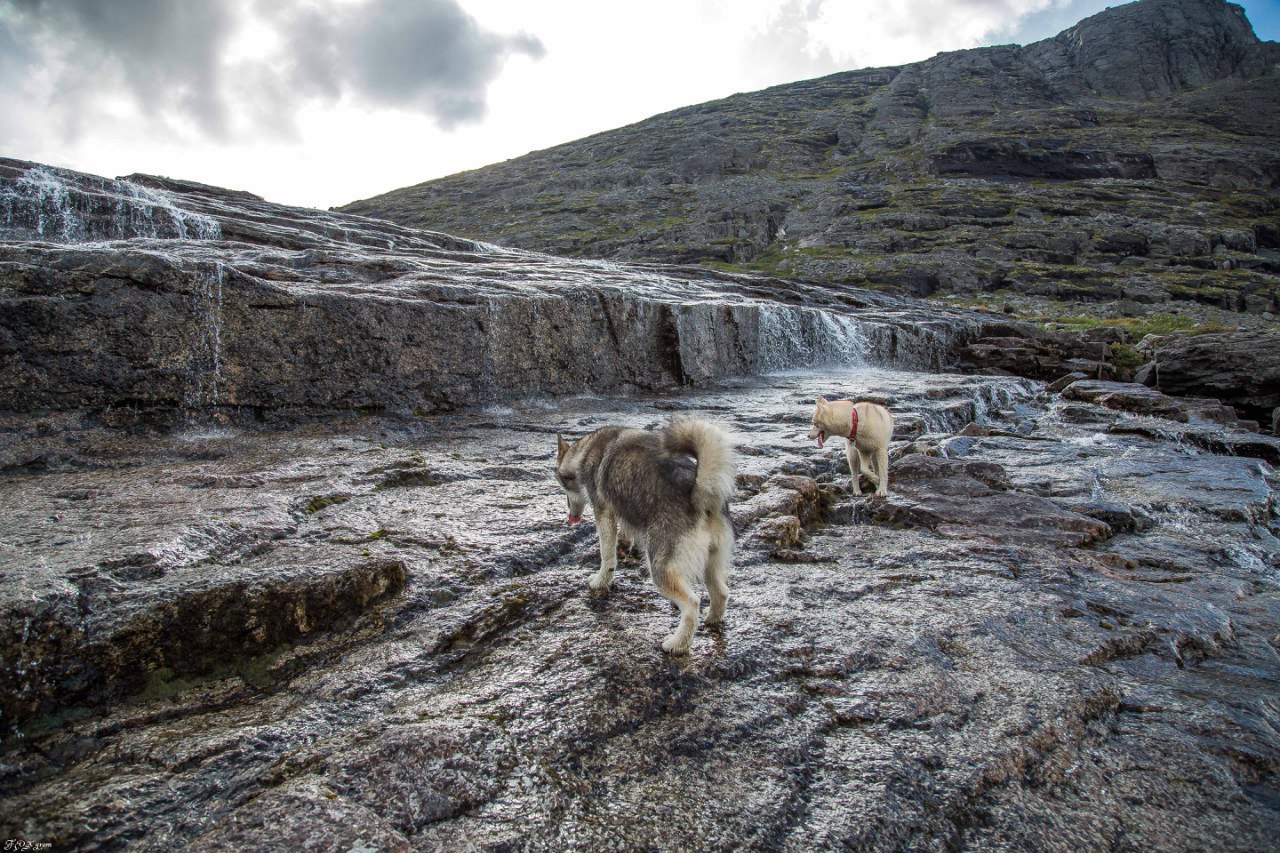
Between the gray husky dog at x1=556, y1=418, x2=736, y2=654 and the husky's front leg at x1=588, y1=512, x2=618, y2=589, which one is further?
the husky's front leg at x1=588, y1=512, x2=618, y2=589

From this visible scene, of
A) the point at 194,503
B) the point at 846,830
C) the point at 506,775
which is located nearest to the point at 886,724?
the point at 846,830

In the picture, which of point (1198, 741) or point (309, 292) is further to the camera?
point (309, 292)

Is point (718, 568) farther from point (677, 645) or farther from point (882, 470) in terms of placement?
point (882, 470)

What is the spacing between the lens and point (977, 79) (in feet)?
361

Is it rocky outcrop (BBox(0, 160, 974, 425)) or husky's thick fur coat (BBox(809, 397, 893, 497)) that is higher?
rocky outcrop (BBox(0, 160, 974, 425))

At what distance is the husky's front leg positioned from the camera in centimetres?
504

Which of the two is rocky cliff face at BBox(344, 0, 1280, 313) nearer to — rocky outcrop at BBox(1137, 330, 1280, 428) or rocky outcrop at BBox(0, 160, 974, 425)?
rocky outcrop at BBox(1137, 330, 1280, 428)

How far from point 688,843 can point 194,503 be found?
547cm

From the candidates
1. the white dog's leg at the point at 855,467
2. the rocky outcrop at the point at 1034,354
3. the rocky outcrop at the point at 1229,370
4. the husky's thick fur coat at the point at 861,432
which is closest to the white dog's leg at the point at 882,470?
the husky's thick fur coat at the point at 861,432

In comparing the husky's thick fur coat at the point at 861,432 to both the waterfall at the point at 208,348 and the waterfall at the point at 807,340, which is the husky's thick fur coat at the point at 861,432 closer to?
the waterfall at the point at 208,348

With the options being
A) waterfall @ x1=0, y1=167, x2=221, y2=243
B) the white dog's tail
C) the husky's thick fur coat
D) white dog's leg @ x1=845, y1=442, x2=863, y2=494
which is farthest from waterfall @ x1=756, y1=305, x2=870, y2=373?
waterfall @ x1=0, y1=167, x2=221, y2=243

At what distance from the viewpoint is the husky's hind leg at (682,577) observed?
400 centimetres

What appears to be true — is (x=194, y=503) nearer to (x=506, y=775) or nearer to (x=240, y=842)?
(x=240, y=842)

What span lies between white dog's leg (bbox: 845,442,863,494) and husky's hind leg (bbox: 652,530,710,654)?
4.47m
